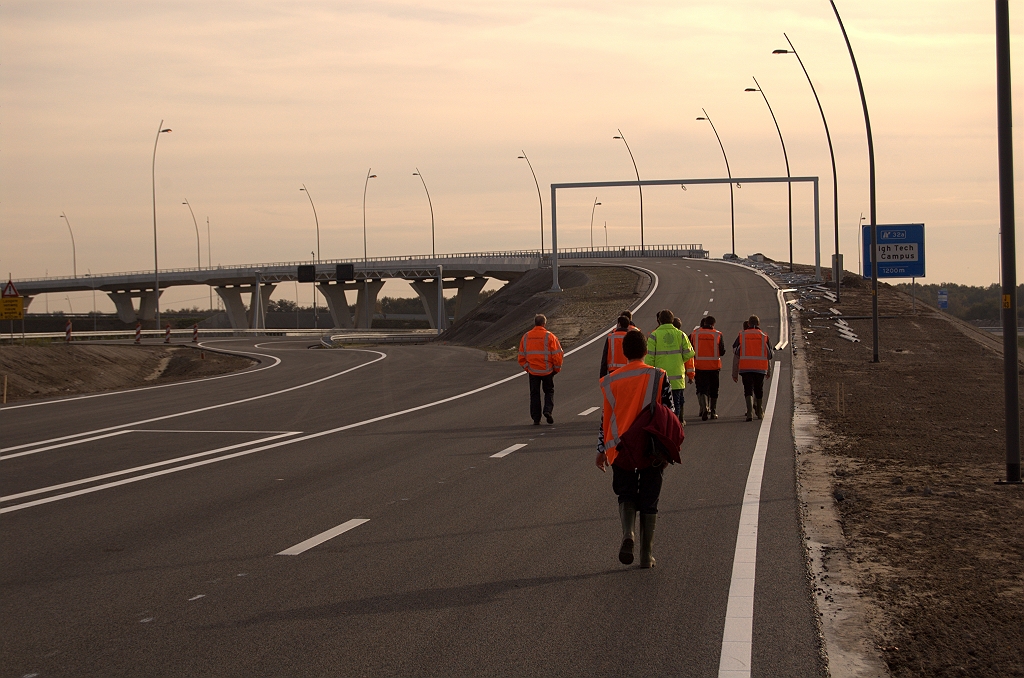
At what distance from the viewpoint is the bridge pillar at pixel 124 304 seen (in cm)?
14688

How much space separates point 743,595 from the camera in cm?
648

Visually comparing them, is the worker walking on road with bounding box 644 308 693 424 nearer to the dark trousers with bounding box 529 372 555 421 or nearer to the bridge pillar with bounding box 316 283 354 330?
the dark trousers with bounding box 529 372 555 421

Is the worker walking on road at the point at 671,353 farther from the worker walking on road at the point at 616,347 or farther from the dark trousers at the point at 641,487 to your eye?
the dark trousers at the point at 641,487

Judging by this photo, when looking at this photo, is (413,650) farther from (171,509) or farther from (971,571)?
(171,509)

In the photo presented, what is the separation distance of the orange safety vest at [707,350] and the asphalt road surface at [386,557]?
4.92ft

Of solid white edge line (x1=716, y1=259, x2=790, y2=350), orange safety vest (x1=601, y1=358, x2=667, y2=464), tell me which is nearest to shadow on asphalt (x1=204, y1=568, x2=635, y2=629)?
orange safety vest (x1=601, y1=358, x2=667, y2=464)

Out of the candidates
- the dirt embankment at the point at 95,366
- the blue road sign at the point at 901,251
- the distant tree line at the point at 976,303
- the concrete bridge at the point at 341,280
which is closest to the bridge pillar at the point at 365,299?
the concrete bridge at the point at 341,280

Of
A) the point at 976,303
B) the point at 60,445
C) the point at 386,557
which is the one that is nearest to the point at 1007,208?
the point at 386,557

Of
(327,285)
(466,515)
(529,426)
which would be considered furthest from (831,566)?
(327,285)

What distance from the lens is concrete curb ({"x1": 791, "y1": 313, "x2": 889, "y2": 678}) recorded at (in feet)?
17.4

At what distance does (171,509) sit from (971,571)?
6.52m

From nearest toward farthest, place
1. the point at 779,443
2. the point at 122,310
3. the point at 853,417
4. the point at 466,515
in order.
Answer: the point at 466,515
the point at 779,443
the point at 853,417
the point at 122,310

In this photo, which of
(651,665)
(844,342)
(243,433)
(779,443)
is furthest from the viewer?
(844,342)

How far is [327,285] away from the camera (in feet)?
402
